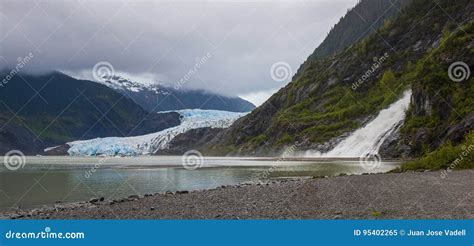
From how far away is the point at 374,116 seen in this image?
4126 inches

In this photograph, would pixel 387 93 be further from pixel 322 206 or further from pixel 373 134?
pixel 322 206

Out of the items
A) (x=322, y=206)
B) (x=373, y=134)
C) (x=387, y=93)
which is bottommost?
(x=322, y=206)

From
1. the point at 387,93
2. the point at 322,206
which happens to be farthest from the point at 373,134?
the point at 322,206

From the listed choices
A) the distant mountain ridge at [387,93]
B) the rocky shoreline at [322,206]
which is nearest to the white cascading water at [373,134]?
the distant mountain ridge at [387,93]

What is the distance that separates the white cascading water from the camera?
3328 inches

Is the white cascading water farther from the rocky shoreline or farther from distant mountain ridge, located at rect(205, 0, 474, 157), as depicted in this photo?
the rocky shoreline

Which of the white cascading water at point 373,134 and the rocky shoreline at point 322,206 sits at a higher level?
the white cascading water at point 373,134

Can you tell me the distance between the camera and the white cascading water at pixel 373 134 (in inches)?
3328

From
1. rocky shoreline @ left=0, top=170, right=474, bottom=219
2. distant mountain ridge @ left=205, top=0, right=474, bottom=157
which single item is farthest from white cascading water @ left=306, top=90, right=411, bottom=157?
rocky shoreline @ left=0, top=170, right=474, bottom=219

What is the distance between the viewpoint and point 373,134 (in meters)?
91.3

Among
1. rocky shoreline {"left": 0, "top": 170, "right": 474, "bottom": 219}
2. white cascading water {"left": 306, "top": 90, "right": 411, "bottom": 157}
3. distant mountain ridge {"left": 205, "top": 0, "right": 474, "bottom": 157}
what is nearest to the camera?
rocky shoreline {"left": 0, "top": 170, "right": 474, "bottom": 219}

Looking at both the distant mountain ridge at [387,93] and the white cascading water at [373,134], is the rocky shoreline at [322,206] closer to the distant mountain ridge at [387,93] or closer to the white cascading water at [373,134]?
the distant mountain ridge at [387,93]

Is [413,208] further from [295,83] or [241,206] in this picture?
[295,83]

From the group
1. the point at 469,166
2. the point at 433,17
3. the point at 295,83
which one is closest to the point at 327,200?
the point at 469,166
